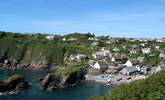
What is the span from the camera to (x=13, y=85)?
71.1 m

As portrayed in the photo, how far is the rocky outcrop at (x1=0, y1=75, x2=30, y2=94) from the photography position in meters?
69.2

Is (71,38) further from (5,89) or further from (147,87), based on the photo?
(147,87)

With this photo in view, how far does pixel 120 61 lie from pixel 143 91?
234 feet

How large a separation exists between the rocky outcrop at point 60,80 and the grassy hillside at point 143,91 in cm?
3730

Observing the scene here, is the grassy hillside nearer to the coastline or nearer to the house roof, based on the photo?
the coastline

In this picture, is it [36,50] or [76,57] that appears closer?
[76,57]

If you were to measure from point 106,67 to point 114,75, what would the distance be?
8405mm

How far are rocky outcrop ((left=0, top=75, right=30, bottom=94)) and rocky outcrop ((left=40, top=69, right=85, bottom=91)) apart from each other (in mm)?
4472

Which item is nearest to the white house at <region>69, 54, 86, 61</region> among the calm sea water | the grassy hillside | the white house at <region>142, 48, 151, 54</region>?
the white house at <region>142, 48, 151, 54</region>

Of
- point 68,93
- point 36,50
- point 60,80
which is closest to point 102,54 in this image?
point 36,50

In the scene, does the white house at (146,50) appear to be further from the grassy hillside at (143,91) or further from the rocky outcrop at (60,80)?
Result: the grassy hillside at (143,91)

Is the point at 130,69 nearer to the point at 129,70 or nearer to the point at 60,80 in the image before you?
the point at 129,70

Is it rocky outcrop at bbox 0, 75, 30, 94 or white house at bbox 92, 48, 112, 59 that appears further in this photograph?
white house at bbox 92, 48, 112, 59

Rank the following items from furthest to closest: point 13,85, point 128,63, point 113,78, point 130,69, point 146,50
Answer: point 146,50 < point 128,63 < point 130,69 < point 113,78 < point 13,85
